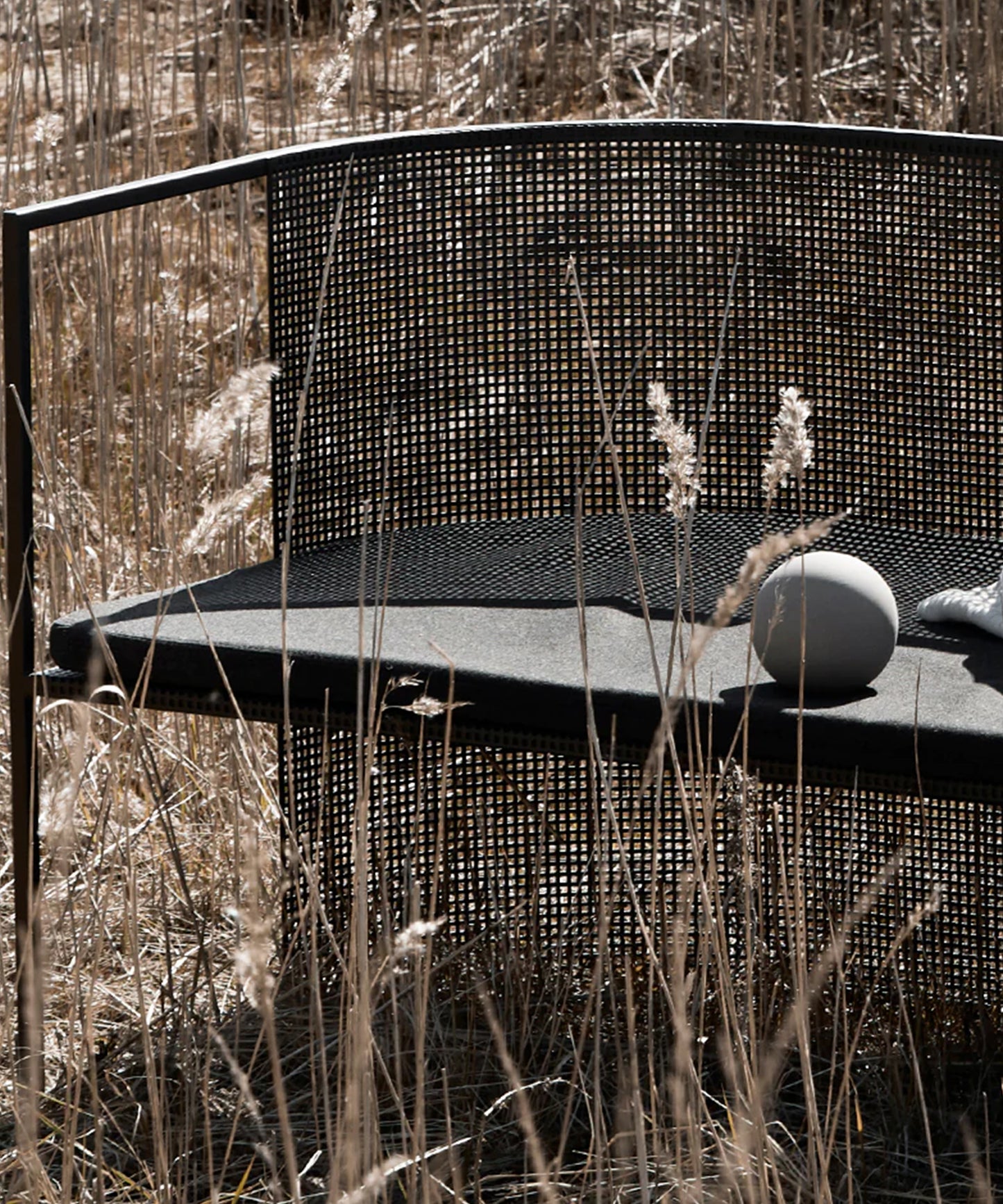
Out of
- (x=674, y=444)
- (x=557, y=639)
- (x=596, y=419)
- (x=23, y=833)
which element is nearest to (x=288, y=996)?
(x=23, y=833)

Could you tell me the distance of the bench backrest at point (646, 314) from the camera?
192 centimetres

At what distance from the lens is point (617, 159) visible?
6.66ft

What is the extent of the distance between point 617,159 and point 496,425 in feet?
1.10

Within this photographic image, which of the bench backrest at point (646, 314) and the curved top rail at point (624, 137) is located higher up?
the curved top rail at point (624, 137)

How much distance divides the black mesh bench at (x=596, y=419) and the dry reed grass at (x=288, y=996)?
91 millimetres

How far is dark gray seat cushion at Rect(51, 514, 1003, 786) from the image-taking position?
140 cm

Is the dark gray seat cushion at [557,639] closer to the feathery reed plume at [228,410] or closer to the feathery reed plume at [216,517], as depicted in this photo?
the feathery reed plume at [216,517]

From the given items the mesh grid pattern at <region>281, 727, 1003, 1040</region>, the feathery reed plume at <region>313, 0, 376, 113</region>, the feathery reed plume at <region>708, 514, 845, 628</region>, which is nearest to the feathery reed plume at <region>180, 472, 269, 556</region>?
the feathery reed plume at <region>708, 514, 845, 628</region>

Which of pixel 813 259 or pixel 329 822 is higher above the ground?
pixel 813 259

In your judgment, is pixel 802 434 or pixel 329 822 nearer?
pixel 802 434

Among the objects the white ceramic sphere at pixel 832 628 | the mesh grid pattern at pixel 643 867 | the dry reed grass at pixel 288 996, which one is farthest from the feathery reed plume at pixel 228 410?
the mesh grid pattern at pixel 643 867

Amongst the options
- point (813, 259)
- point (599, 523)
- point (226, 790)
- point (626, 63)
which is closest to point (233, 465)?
point (226, 790)

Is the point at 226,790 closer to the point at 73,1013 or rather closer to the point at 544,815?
the point at 544,815

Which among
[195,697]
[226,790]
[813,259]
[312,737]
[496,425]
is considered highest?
[813,259]
